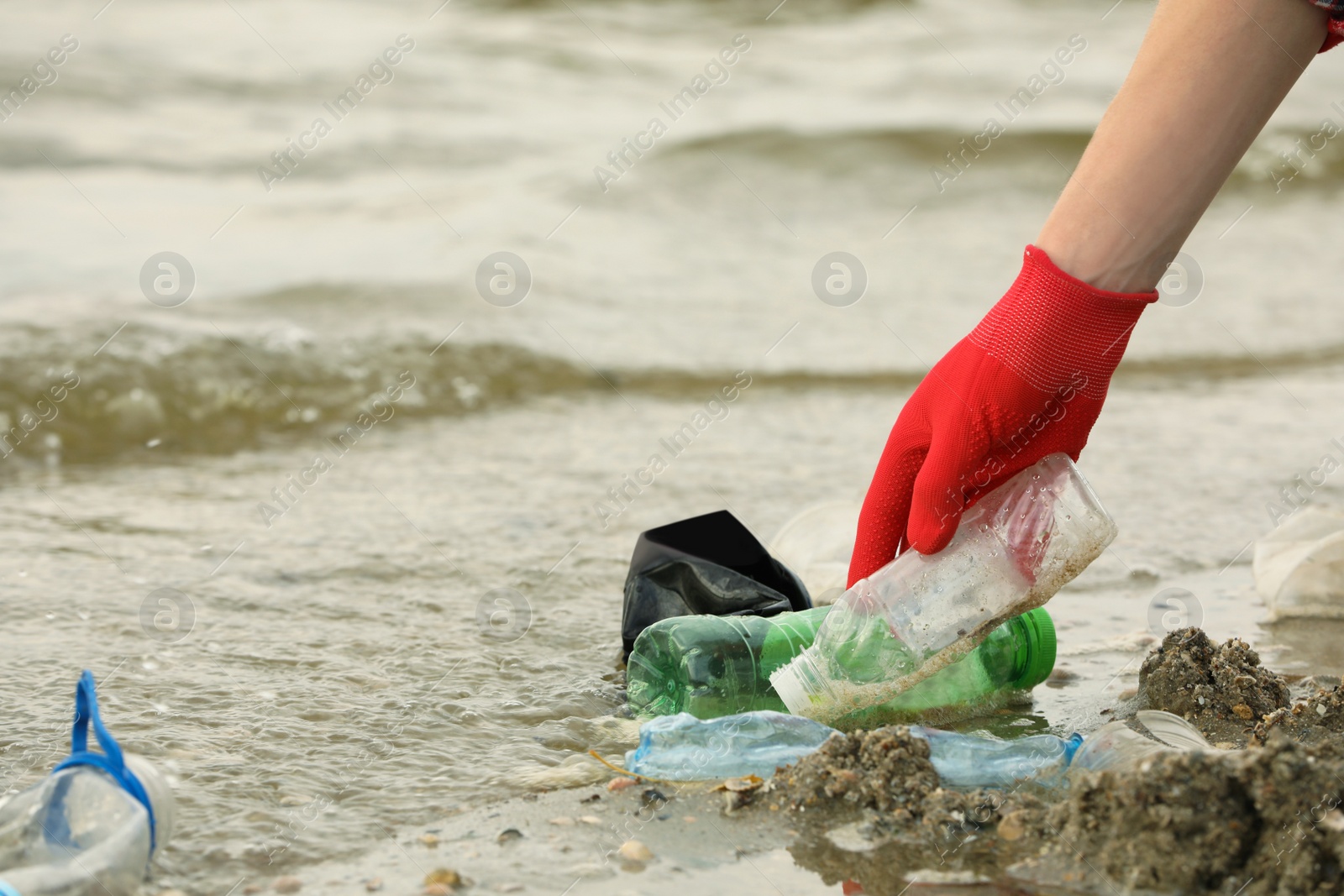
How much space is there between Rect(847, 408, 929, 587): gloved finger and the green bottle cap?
390 mm

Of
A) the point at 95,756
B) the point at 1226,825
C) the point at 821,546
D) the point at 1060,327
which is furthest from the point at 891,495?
the point at 95,756

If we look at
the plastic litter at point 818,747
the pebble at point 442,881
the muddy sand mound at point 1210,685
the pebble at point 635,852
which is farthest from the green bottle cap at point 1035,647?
the pebble at point 442,881

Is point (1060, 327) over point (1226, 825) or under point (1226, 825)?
over

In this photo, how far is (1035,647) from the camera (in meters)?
2.31

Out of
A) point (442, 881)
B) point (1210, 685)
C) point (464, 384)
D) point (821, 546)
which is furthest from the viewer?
point (464, 384)

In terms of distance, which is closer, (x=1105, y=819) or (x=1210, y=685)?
(x=1105, y=819)

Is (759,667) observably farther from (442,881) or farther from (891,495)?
(442,881)

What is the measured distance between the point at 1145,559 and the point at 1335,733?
1225mm

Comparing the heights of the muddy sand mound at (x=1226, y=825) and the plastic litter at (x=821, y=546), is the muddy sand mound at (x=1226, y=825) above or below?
below

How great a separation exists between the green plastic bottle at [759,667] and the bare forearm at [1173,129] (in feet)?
2.51

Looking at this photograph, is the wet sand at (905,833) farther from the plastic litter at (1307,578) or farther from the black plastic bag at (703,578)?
the plastic litter at (1307,578)

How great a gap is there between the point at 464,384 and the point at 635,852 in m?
3.61

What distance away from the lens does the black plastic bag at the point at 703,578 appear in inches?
94.3

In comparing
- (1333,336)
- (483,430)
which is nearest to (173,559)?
(483,430)
